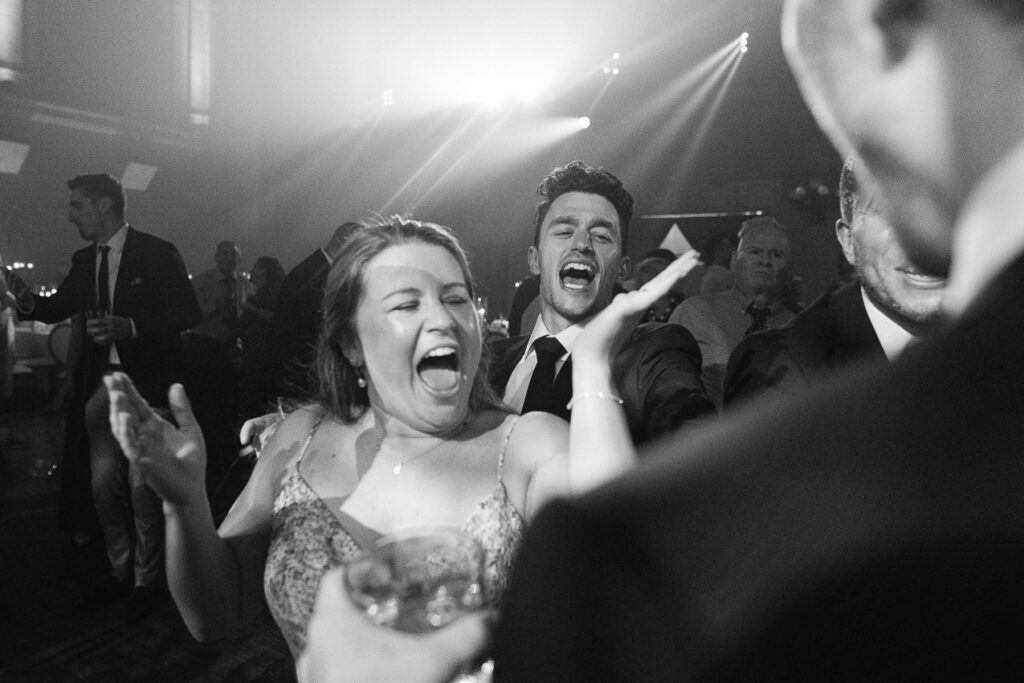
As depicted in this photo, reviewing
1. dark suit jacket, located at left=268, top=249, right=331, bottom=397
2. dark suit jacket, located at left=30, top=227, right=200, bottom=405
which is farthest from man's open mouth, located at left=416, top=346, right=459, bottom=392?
dark suit jacket, located at left=30, top=227, right=200, bottom=405

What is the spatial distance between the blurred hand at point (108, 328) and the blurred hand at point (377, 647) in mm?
2768

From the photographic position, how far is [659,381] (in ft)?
6.07

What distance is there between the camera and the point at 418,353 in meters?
1.71

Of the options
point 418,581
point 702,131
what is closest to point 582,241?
point 418,581

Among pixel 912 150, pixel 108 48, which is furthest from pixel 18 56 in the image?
pixel 912 150

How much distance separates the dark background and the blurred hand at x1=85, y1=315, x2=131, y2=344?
6.81m

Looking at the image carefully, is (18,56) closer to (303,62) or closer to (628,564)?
(303,62)

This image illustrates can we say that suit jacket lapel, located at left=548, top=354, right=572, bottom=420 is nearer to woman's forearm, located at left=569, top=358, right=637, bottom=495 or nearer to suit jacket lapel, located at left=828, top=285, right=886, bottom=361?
woman's forearm, located at left=569, top=358, right=637, bottom=495

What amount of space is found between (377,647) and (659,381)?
1.07 m

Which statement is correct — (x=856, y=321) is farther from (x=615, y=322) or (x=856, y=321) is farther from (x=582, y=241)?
(x=582, y=241)

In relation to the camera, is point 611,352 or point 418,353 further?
point 418,353

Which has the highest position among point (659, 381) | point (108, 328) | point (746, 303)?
point (108, 328)

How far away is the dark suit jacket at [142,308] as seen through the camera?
3688 millimetres

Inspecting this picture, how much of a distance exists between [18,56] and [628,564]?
13.1 metres
